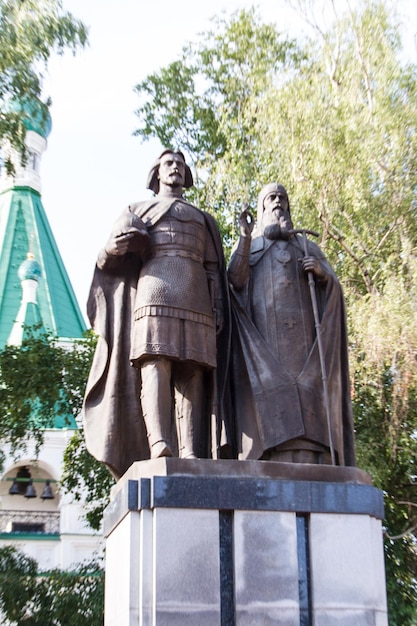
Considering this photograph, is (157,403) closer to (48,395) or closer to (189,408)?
(189,408)

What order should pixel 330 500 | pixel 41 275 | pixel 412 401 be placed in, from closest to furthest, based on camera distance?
pixel 330 500
pixel 412 401
pixel 41 275

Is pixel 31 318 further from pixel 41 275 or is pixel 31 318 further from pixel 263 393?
pixel 263 393

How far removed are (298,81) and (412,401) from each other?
613cm

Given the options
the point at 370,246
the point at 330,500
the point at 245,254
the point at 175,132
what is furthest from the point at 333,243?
the point at 330,500

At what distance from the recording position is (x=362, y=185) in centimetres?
1574

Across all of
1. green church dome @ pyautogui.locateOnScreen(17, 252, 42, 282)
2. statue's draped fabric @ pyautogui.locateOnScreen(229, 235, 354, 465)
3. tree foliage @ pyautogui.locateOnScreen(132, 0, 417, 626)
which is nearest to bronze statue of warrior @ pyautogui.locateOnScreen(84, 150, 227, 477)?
statue's draped fabric @ pyautogui.locateOnScreen(229, 235, 354, 465)

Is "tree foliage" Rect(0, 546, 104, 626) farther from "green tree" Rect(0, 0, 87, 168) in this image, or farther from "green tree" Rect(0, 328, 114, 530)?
"green tree" Rect(0, 0, 87, 168)

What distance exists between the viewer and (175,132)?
2155 cm

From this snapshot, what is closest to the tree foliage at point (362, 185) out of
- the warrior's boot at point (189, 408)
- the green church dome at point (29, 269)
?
the warrior's boot at point (189, 408)

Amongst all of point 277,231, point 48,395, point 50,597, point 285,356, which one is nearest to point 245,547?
point 285,356

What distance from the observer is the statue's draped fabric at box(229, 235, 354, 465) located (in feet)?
21.5

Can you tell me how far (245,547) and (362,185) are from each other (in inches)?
421

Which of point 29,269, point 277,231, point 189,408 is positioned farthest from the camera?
point 29,269

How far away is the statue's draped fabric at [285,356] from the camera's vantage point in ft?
21.5
